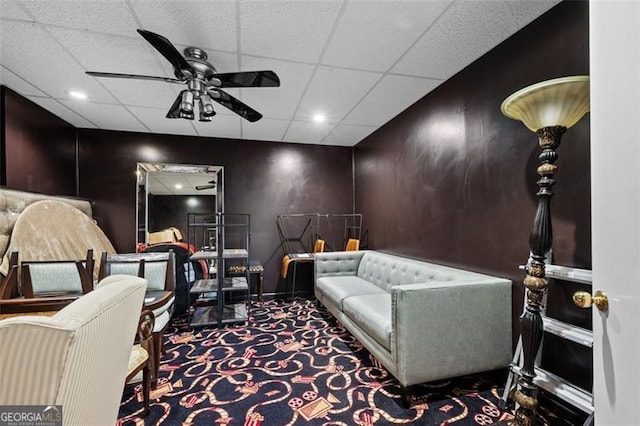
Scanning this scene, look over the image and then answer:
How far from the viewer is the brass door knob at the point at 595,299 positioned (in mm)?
875

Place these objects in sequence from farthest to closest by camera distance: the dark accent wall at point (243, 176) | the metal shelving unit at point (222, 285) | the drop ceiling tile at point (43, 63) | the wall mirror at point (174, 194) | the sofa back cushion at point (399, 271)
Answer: the wall mirror at point (174, 194), the dark accent wall at point (243, 176), the metal shelving unit at point (222, 285), the sofa back cushion at point (399, 271), the drop ceiling tile at point (43, 63)

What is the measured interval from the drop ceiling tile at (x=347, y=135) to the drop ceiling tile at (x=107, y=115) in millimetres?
2653

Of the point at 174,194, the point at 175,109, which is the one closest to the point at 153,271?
the point at 175,109

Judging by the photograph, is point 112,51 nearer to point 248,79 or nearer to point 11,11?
point 11,11

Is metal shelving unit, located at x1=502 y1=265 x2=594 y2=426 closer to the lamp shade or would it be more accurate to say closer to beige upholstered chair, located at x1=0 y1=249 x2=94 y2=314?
the lamp shade

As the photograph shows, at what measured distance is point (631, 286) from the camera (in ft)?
2.68

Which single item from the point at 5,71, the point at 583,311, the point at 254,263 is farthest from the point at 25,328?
the point at 254,263

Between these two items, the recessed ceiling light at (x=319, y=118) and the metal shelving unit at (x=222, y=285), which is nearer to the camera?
the metal shelving unit at (x=222, y=285)

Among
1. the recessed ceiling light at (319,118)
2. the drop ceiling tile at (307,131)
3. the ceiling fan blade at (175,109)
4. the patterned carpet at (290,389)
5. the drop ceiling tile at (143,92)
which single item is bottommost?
the patterned carpet at (290,389)

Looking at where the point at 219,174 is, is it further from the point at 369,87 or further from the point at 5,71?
the point at 369,87

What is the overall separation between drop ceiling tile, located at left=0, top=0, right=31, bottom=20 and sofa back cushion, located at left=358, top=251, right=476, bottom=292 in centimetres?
349

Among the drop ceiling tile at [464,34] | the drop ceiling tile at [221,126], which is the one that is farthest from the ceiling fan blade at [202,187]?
the drop ceiling tile at [464,34]

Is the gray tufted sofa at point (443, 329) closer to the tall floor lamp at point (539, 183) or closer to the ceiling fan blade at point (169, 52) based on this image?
the tall floor lamp at point (539, 183)

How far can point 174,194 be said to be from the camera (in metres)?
4.20
